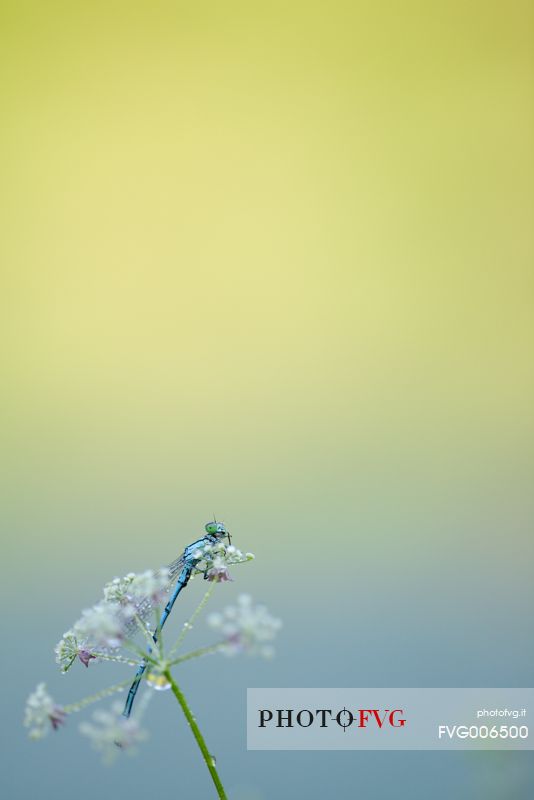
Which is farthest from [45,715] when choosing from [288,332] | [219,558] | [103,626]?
[288,332]

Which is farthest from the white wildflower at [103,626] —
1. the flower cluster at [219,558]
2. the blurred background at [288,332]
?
the blurred background at [288,332]

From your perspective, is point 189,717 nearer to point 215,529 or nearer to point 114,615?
point 114,615

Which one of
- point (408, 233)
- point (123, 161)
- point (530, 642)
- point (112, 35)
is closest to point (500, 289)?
point (408, 233)

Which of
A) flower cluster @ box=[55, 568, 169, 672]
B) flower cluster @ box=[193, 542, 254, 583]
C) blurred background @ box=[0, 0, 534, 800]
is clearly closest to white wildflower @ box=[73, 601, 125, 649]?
flower cluster @ box=[55, 568, 169, 672]

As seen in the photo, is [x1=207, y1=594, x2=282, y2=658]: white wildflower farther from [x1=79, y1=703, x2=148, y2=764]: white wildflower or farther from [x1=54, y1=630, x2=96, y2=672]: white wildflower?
[x1=54, y1=630, x2=96, y2=672]: white wildflower

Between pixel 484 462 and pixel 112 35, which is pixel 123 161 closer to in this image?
pixel 112 35

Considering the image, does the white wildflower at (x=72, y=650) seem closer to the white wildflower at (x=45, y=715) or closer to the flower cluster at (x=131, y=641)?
the flower cluster at (x=131, y=641)

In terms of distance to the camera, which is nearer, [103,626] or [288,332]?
[103,626]
